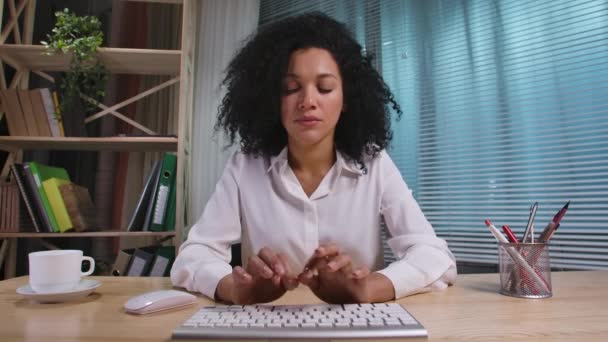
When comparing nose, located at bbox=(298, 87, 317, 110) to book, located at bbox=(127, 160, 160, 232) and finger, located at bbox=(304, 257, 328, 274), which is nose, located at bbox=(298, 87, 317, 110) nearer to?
finger, located at bbox=(304, 257, 328, 274)

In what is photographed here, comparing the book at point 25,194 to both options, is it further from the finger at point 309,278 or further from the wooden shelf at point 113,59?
the finger at point 309,278

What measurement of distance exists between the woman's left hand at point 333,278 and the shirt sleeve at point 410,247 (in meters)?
0.10

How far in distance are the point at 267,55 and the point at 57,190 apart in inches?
55.4

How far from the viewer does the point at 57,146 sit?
6.72ft

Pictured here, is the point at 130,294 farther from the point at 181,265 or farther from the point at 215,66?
the point at 215,66

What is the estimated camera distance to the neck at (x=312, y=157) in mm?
1081

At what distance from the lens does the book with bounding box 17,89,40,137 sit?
1.88 meters

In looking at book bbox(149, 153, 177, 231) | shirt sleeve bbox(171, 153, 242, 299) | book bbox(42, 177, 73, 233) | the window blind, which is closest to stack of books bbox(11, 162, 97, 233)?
book bbox(42, 177, 73, 233)

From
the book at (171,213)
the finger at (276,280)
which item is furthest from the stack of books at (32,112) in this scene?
the finger at (276,280)

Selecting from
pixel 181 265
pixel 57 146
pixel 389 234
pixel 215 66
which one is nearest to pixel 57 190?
pixel 57 146

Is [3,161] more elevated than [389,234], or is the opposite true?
[3,161]

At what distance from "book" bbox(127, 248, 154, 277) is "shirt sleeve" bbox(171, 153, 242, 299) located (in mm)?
1044

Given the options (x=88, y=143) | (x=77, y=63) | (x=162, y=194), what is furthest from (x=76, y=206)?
(x=77, y=63)

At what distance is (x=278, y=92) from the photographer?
3.50 ft
